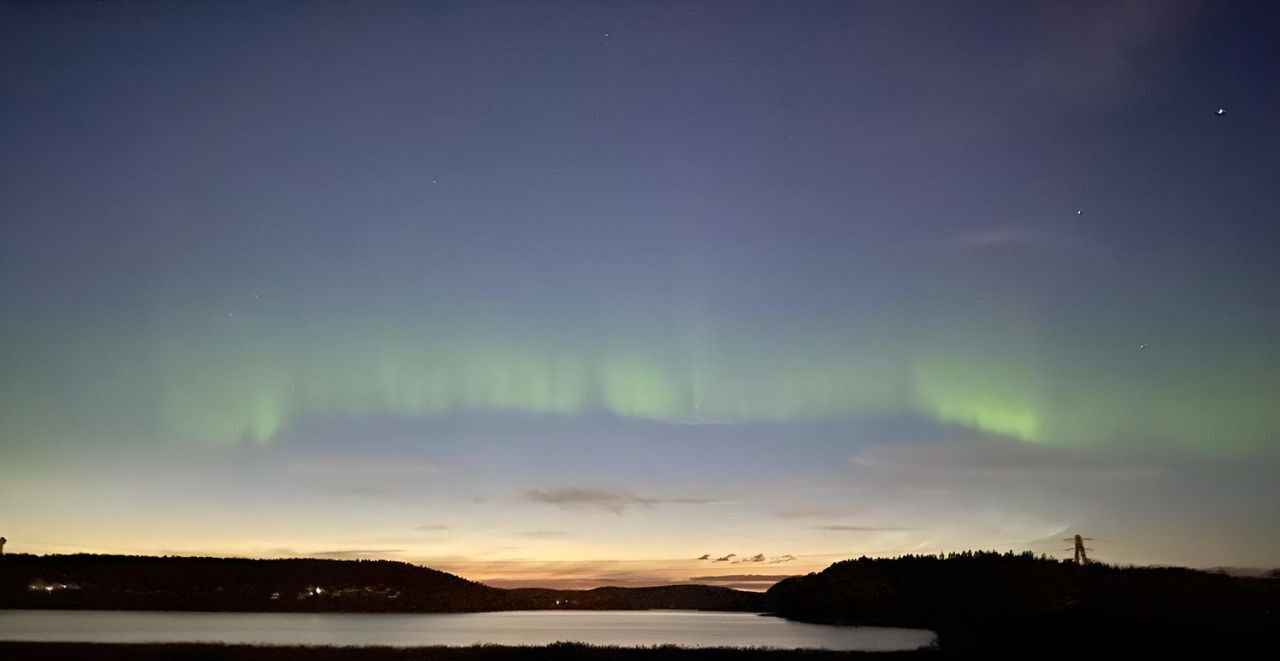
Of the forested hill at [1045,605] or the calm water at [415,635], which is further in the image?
the calm water at [415,635]

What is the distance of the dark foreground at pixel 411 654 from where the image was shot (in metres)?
47.6

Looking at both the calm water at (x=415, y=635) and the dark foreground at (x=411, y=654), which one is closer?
the dark foreground at (x=411, y=654)

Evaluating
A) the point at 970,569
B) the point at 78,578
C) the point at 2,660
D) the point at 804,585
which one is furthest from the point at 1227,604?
the point at 78,578

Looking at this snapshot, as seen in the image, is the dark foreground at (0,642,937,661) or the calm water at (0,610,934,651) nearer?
the dark foreground at (0,642,937,661)

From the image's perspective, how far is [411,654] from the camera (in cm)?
5231

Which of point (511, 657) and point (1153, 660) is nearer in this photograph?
point (1153, 660)

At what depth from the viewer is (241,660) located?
45438mm

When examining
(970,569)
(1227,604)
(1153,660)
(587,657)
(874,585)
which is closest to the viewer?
(1153,660)

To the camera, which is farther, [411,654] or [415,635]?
[415,635]

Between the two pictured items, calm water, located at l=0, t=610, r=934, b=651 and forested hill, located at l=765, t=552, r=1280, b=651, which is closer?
forested hill, located at l=765, t=552, r=1280, b=651

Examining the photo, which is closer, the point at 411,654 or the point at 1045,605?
the point at 411,654

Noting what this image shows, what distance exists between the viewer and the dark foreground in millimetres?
47625

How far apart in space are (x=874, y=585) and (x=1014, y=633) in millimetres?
93768

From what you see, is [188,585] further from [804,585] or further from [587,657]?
[587,657]
